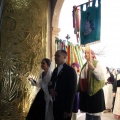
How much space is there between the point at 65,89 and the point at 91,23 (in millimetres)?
1594

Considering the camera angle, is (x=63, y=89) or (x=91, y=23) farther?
(x=91, y=23)

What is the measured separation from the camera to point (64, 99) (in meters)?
2.42

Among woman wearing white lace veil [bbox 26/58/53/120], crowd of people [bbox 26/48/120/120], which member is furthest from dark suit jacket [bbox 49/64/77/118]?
woman wearing white lace veil [bbox 26/58/53/120]

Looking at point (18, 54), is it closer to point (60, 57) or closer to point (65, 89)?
point (60, 57)

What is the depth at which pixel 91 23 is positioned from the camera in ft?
11.7

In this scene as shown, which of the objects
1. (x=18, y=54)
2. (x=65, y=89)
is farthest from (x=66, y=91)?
(x=18, y=54)

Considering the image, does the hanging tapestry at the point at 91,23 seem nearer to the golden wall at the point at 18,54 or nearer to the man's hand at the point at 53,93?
the golden wall at the point at 18,54

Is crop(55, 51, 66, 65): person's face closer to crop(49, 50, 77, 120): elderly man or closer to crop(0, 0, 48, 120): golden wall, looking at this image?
crop(49, 50, 77, 120): elderly man

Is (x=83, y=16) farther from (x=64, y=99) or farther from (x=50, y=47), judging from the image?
(x=64, y=99)

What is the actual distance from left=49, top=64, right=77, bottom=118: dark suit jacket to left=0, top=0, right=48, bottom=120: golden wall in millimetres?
1289

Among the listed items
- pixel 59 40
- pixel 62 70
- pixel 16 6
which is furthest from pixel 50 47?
pixel 62 70

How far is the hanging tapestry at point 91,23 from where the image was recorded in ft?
11.3

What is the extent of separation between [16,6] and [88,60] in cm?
174

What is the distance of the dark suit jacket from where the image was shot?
7.78 ft
